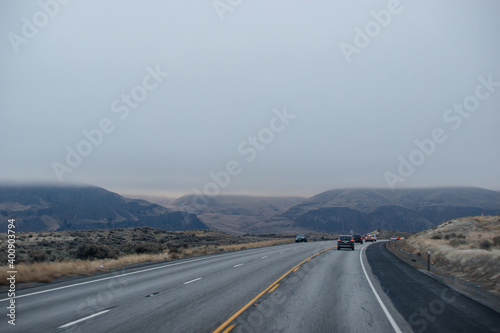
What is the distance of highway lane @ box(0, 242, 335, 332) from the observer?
8.09m

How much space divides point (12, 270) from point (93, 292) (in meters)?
4.87

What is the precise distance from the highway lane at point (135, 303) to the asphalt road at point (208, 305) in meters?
0.02

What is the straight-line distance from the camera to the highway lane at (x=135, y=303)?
8086 mm

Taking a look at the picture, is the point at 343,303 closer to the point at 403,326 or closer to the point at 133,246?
the point at 403,326

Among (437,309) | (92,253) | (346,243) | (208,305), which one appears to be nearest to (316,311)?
(208,305)

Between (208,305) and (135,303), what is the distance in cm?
201

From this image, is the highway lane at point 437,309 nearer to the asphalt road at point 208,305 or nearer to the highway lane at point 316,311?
the asphalt road at point 208,305

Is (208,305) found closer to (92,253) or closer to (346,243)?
(92,253)

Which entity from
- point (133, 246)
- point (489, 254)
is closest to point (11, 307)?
point (489, 254)

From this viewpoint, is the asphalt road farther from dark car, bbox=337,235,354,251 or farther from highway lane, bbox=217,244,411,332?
dark car, bbox=337,235,354,251

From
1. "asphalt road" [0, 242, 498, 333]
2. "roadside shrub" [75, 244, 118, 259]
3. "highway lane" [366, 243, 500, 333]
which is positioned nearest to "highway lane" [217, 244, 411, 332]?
"asphalt road" [0, 242, 498, 333]

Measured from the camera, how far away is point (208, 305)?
10242 millimetres

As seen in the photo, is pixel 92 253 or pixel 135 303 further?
pixel 92 253

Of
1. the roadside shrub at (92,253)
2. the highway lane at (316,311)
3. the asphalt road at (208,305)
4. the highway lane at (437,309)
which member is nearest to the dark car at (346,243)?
the roadside shrub at (92,253)
